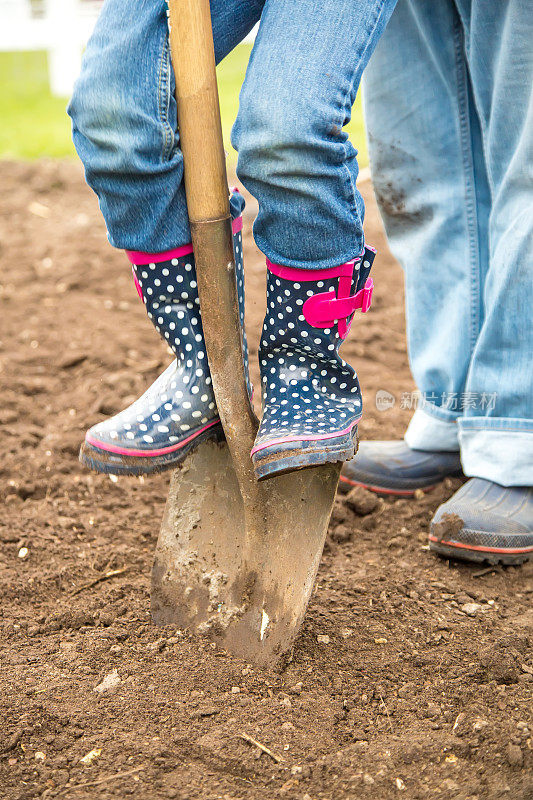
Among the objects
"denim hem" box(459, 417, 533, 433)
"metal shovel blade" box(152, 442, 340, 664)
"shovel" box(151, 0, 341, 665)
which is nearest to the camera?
"shovel" box(151, 0, 341, 665)

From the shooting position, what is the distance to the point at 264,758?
1.51m

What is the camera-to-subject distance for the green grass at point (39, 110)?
640cm

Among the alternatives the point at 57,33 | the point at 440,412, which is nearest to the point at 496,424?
the point at 440,412

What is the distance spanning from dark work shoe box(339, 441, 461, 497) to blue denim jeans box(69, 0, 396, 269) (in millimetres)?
958

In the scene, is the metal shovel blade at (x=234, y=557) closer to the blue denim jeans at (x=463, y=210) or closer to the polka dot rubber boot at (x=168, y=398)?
the polka dot rubber boot at (x=168, y=398)

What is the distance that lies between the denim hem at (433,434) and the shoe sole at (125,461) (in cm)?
92

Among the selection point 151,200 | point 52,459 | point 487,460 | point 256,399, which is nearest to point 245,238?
point 256,399

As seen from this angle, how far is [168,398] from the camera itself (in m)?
1.71

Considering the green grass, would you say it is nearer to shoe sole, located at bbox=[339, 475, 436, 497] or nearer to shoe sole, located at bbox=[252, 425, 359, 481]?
shoe sole, located at bbox=[339, 475, 436, 497]

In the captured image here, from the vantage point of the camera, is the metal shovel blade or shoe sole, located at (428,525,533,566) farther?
shoe sole, located at (428,525,533,566)

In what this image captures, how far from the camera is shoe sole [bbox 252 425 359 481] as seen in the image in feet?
5.15

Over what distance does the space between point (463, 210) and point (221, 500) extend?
1.04 m

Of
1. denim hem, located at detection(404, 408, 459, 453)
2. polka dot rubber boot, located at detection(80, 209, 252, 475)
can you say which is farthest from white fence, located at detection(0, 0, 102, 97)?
polka dot rubber boot, located at detection(80, 209, 252, 475)

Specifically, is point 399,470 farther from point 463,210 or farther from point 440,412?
point 463,210
